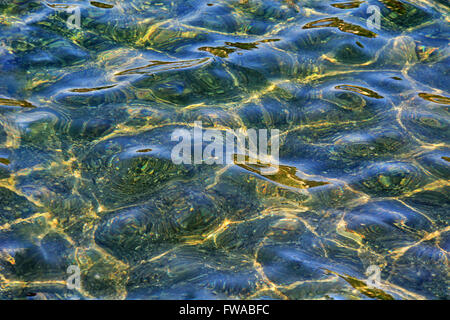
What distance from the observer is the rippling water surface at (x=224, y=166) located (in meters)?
3.10

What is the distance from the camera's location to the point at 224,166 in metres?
3.84

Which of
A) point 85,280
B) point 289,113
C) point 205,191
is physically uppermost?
point 289,113

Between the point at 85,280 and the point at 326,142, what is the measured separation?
2.29 m

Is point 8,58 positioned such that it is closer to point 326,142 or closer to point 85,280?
point 85,280

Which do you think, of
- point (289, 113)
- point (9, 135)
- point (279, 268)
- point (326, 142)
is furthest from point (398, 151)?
point (9, 135)

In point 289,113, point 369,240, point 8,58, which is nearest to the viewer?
point 369,240

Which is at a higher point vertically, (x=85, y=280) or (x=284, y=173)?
(x=284, y=173)

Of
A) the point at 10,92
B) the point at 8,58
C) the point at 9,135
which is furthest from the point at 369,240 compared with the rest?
the point at 8,58

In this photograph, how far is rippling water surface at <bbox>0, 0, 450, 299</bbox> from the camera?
3102 mm

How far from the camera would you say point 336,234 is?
3.34 meters

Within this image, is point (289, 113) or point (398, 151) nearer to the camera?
point (398, 151)

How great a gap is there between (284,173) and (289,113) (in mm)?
833
